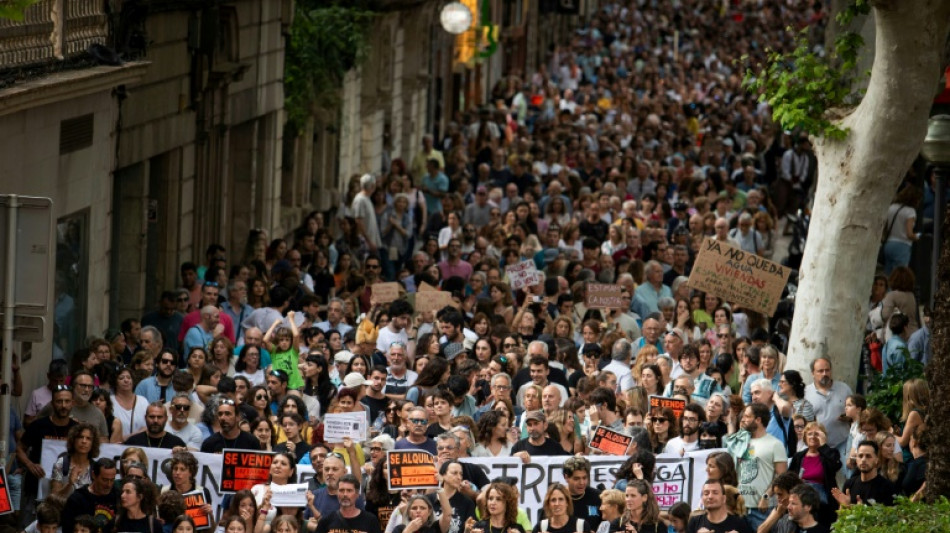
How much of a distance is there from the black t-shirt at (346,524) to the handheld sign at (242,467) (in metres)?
1.05

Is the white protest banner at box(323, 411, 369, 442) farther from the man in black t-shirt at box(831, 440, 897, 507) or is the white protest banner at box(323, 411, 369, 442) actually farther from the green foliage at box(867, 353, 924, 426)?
the green foliage at box(867, 353, 924, 426)

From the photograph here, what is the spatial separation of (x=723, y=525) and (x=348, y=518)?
239cm

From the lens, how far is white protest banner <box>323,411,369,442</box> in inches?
585

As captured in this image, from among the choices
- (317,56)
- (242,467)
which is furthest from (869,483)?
(317,56)

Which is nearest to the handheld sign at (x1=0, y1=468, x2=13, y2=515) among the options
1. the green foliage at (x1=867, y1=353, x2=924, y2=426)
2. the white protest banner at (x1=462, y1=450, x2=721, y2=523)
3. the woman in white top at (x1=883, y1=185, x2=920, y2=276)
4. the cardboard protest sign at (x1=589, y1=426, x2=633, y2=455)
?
the white protest banner at (x1=462, y1=450, x2=721, y2=523)

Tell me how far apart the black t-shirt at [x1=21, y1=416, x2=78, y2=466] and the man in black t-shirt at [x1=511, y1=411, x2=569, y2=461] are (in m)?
3.15

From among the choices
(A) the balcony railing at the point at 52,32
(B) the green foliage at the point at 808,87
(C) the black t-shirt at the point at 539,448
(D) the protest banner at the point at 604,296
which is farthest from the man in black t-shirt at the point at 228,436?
(D) the protest banner at the point at 604,296

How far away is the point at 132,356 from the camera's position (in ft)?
58.3

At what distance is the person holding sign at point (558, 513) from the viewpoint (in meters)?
13.8

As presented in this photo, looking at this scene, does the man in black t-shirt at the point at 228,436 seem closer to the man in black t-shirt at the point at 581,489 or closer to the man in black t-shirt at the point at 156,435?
the man in black t-shirt at the point at 156,435

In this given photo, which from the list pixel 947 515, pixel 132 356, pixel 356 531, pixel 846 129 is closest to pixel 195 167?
pixel 132 356

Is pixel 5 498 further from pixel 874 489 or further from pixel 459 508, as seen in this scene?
pixel 874 489

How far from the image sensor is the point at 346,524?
13750 mm

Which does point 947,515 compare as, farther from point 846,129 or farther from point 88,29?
point 88,29
